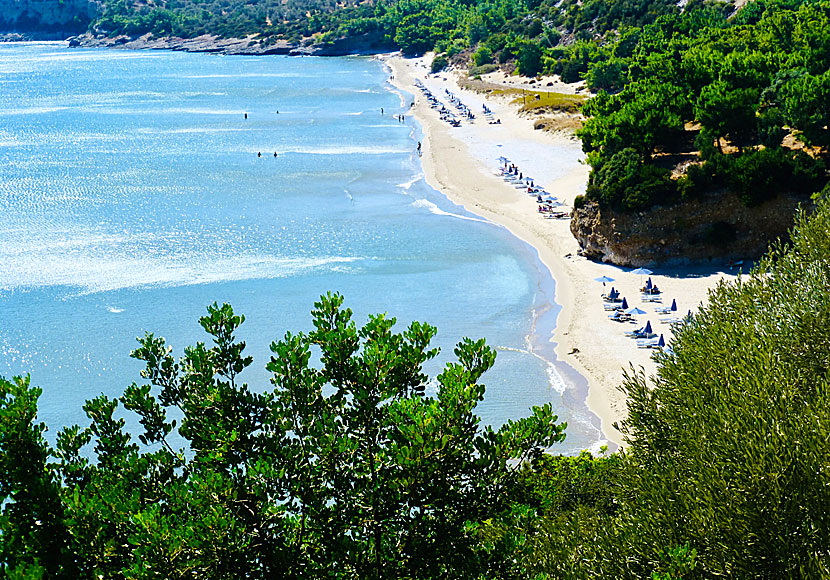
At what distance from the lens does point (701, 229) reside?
4416cm

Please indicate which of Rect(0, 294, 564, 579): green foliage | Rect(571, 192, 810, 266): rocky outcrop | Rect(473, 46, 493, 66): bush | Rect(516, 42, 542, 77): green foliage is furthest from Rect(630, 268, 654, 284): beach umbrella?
Rect(473, 46, 493, 66): bush

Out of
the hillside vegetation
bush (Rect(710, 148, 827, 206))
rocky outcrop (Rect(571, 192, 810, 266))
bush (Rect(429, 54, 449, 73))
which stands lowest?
rocky outcrop (Rect(571, 192, 810, 266))

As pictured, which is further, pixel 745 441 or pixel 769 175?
pixel 769 175

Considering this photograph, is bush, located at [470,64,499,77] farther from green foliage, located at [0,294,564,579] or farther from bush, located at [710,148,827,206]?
green foliage, located at [0,294,564,579]

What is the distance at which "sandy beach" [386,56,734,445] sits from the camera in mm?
35219

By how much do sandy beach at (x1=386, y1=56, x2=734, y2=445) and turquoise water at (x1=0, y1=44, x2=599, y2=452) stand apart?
1122mm

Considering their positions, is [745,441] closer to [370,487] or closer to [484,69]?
[370,487]

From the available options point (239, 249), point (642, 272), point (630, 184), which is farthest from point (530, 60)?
point (642, 272)

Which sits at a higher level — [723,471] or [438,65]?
[723,471]

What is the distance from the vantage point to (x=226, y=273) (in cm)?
5019

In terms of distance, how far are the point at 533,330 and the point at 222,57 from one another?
174 meters

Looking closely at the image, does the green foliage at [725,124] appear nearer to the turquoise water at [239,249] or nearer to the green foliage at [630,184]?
the green foliage at [630,184]

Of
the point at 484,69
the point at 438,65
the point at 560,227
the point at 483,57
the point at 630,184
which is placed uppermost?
the point at 483,57

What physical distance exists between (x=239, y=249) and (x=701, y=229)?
28585mm
